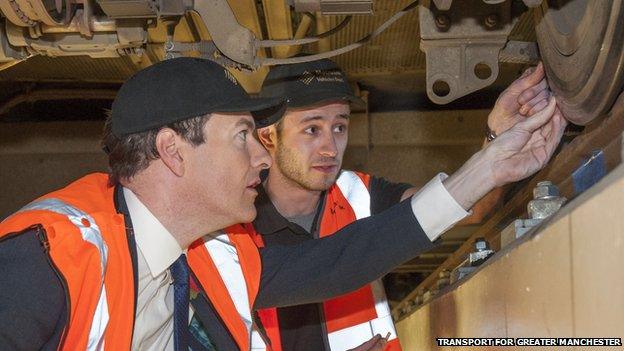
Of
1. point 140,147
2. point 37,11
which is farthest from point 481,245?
point 37,11

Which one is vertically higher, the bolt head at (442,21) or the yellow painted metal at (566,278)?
the bolt head at (442,21)

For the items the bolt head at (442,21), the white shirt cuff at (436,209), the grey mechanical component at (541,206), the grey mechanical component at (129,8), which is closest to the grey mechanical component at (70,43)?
the grey mechanical component at (129,8)

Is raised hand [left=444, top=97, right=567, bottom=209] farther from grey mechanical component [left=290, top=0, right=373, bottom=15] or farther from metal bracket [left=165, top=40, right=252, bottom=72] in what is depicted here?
metal bracket [left=165, top=40, right=252, bottom=72]

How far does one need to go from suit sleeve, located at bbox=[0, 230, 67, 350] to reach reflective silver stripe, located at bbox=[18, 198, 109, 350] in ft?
0.32

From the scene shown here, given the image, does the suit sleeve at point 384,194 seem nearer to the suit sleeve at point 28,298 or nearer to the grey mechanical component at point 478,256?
the grey mechanical component at point 478,256

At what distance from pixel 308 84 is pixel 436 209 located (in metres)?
1.17

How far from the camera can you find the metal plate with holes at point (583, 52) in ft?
6.00

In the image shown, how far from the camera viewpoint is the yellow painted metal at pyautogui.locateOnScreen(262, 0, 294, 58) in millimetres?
3182

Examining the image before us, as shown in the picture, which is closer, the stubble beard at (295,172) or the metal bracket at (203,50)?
the metal bracket at (203,50)

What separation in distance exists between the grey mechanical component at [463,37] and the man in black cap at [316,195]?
729mm

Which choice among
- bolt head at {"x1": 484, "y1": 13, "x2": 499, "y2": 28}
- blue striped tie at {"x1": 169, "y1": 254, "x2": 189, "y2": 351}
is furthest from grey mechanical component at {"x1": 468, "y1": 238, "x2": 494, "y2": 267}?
blue striped tie at {"x1": 169, "y1": 254, "x2": 189, "y2": 351}

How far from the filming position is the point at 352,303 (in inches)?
127

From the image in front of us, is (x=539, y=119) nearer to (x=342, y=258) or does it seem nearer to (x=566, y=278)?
(x=342, y=258)

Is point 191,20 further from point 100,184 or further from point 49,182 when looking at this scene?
point 49,182
